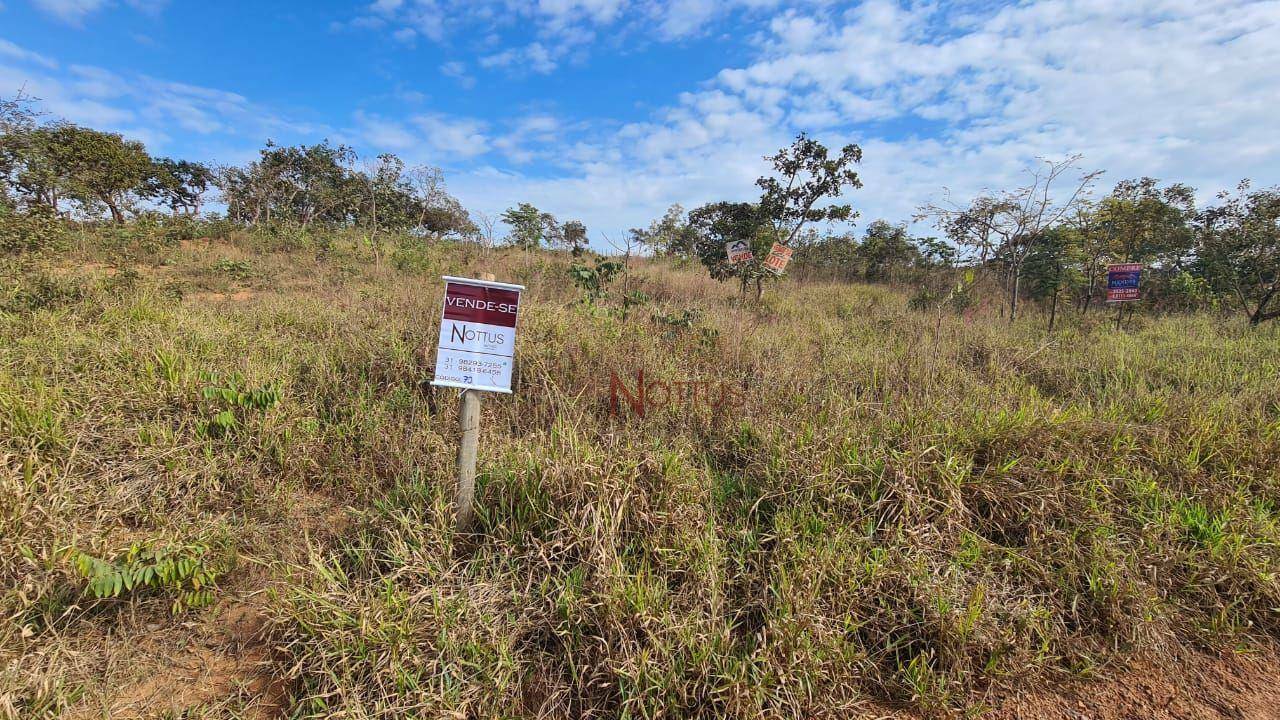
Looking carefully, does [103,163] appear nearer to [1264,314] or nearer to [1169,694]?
[1169,694]

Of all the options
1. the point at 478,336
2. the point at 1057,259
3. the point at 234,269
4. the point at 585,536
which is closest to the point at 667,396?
the point at 585,536

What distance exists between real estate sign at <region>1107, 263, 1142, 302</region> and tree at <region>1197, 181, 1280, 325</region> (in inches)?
73.1

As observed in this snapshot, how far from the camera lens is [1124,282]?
595cm

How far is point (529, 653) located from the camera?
170cm

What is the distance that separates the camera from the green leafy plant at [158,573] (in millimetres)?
1624

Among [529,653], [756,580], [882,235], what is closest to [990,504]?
[756,580]

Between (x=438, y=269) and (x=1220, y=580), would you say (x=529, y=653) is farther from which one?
(x=438, y=269)

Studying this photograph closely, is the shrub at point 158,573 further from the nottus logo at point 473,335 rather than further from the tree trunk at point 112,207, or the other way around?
the tree trunk at point 112,207

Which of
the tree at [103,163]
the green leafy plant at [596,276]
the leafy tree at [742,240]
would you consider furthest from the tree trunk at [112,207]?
the leafy tree at [742,240]

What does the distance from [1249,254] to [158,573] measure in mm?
12176

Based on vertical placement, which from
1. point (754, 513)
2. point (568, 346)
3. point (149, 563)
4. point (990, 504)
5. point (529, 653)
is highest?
point (568, 346)

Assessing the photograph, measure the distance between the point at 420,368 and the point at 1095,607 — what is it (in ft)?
12.6

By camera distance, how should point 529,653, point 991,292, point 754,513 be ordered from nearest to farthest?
point 529,653 → point 754,513 → point 991,292

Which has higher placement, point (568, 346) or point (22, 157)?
point (22, 157)
